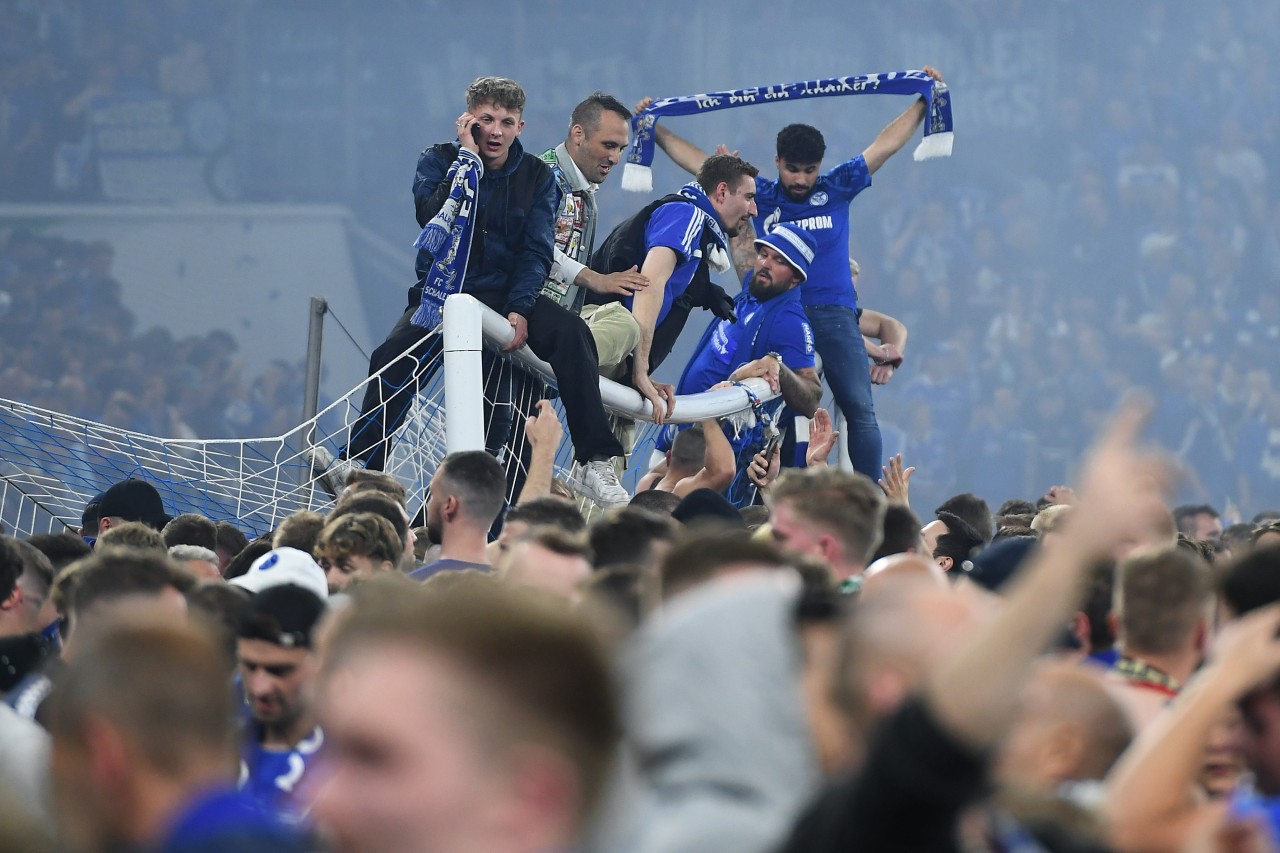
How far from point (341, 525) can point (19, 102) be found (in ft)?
52.8

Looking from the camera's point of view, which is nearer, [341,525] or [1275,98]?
[341,525]

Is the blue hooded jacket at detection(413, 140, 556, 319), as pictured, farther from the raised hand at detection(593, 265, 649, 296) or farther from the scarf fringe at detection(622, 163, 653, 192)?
the scarf fringe at detection(622, 163, 653, 192)

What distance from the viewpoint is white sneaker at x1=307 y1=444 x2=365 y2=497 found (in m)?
5.84

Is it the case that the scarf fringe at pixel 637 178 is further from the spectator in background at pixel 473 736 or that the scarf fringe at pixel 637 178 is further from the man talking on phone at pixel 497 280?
the spectator in background at pixel 473 736

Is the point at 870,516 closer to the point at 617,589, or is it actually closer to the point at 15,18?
the point at 617,589

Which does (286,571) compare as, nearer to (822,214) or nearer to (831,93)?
(822,214)

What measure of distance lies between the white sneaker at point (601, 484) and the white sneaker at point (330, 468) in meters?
0.74

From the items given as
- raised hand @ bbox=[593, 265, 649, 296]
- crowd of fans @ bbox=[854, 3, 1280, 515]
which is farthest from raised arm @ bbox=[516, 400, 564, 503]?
crowd of fans @ bbox=[854, 3, 1280, 515]

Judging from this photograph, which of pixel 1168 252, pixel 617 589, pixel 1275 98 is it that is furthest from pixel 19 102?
pixel 617 589

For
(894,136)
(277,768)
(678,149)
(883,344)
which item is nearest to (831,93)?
(894,136)

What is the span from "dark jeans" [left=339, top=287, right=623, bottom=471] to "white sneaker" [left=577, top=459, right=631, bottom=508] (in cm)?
5

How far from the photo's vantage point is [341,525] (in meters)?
3.48

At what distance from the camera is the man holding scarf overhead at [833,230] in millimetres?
7086

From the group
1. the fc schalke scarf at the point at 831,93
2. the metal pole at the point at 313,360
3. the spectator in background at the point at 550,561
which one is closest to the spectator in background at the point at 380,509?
the spectator in background at the point at 550,561
